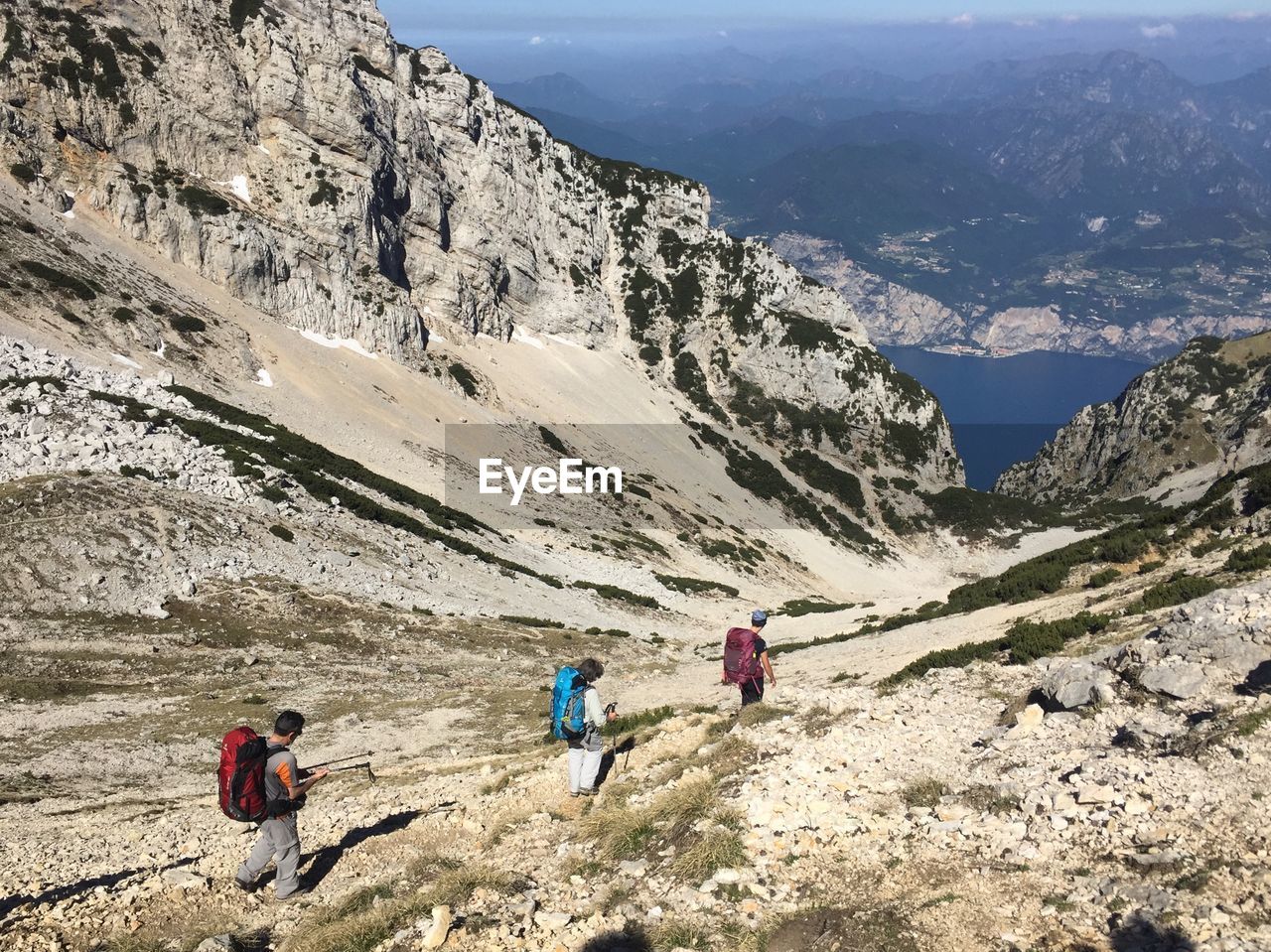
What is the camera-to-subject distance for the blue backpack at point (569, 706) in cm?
1194

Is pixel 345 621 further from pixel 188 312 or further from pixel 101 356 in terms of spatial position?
pixel 188 312

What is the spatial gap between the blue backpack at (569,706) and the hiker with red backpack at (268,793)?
350 cm

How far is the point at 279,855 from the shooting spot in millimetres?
9859

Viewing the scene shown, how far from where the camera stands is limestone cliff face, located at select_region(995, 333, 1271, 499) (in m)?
126

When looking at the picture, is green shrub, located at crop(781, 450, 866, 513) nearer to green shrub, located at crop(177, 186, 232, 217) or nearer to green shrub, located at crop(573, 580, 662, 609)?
green shrub, located at crop(573, 580, 662, 609)

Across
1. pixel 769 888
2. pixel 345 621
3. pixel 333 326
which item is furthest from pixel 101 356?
pixel 769 888

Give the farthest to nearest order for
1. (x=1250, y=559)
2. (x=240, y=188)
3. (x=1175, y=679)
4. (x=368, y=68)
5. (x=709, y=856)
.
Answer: (x=368, y=68) < (x=240, y=188) < (x=1250, y=559) < (x=1175, y=679) < (x=709, y=856)

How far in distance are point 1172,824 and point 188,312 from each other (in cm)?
7403

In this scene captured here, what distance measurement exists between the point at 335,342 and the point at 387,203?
24.9 m

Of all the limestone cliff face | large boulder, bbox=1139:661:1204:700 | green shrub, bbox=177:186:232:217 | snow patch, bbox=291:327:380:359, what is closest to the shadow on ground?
large boulder, bbox=1139:661:1204:700

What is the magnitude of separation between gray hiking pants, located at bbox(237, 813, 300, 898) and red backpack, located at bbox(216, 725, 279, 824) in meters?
0.32

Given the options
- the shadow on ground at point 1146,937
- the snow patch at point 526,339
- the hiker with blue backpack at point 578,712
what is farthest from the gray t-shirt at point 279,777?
the snow patch at point 526,339

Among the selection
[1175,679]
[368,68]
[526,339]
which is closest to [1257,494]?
[1175,679]

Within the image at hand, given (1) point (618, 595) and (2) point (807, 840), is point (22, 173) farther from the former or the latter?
(2) point (807, 840)
